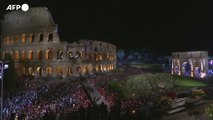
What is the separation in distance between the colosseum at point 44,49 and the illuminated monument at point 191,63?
24888 mm

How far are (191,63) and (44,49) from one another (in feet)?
128

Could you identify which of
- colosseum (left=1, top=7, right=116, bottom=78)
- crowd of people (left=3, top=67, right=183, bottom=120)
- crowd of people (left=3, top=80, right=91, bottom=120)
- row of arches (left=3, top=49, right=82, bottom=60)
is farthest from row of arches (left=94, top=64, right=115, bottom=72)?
crowd of people (left=3, top=80, right=91, bottom=120)

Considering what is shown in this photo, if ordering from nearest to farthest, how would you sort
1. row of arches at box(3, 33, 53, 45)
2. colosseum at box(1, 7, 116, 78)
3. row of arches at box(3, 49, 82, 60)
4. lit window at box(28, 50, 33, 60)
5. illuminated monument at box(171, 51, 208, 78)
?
colosseum at box(1, 7, 116, 78) → row of arches at box(3, 49, 82, 60) → row of arches at box(3, 33, 53, 45) → lit window at box(28, 50, 33, 60) → illuminated monument at box(171, 51, 208, 78)

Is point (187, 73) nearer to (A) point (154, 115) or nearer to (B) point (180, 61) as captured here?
(B) point (180, 61)

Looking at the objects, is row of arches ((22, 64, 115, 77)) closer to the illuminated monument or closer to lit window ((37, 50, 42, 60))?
lit window ((37, 50, 42, 60))

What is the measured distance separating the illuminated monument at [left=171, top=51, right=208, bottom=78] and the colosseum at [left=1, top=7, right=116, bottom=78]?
24.9 meters

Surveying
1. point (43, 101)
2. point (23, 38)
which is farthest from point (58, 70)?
point (43, 101)

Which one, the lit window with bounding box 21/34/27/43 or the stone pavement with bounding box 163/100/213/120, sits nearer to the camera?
the stone pavement with bounding box 163/100/213/120

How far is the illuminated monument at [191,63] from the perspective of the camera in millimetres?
74875

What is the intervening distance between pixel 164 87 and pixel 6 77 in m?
23.9

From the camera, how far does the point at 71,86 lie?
128 feet

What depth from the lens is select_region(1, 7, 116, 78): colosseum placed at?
2190 inches

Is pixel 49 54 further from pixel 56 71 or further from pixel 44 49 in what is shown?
pixel 56 71

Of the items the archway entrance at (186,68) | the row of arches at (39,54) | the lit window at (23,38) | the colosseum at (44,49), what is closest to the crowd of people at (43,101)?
the colosseum at (44,49)
